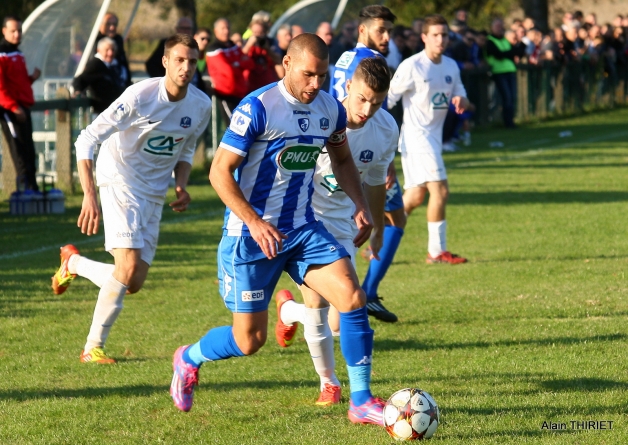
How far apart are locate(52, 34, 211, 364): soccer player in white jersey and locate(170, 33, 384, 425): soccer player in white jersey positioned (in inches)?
51.7

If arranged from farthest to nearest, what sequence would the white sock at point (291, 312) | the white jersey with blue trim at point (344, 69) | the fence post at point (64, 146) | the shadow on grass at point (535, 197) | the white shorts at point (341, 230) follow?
the fence post at point (64, 146), the shadow on grass at point (535, 197), the white jersey with blue trim at point (344, 69), the white sock at point (291, 312), the white shorts at point (341, 230)

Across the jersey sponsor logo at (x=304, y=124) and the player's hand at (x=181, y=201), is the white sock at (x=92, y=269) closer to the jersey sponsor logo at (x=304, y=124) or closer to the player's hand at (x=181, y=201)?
the player's hand at (x=181, y=201)

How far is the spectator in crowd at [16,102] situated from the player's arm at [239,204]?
8145 millimetres

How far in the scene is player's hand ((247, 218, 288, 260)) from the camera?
4.61 metres

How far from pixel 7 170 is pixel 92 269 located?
698 centimetres

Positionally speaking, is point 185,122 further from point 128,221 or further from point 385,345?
point 385,345

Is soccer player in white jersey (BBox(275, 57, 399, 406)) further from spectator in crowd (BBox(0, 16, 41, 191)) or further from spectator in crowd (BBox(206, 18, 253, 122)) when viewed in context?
spectator in crowd (BBox(206, 18, 253, 122))

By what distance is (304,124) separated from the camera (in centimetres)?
488

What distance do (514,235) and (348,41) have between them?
29.5 ft

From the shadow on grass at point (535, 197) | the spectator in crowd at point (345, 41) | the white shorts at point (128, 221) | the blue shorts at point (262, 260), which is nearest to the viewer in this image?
the blue shorts at point (262, 260)

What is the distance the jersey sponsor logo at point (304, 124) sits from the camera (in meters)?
4.86

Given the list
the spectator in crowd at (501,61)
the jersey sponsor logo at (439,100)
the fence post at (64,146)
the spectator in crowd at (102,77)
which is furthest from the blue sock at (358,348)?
the spectator in crowd at (501,61)

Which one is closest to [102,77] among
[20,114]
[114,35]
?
[114,35]

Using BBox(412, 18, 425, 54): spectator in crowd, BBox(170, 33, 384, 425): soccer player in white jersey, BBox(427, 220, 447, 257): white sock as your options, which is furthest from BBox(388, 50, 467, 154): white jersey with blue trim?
BBox(412, 18, 425, 54): spectator in crowd
